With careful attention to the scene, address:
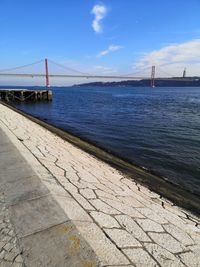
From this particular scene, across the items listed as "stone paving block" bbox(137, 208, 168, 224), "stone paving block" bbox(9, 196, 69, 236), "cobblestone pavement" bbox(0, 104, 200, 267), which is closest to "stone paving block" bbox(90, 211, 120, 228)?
"cobblestone pavement" bbox(0, 104, 200, 267)

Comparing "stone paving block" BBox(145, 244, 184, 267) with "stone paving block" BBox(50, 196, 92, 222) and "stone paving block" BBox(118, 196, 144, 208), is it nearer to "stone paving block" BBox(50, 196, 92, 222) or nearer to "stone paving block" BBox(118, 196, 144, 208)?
"stone paving block" BBox(50, 196, 92, 222)

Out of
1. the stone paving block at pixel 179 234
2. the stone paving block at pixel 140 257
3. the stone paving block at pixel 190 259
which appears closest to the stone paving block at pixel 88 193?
the stone paving block at pixel 179 234

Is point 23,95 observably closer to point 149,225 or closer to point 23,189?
point 23,189

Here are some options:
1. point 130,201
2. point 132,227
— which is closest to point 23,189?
point 132,227

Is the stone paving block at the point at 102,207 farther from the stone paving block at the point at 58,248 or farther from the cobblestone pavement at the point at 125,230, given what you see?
the stone paving block at the point at 58,248

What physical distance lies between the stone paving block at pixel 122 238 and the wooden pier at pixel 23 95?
39.6 meters

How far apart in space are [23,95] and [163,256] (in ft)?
135

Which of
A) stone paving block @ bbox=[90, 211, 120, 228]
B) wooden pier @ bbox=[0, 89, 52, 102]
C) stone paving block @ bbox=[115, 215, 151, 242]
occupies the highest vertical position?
stone paving block @ bbox=[90, 211, 120, 228]

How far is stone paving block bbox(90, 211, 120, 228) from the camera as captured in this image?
101 inches

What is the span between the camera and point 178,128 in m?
15.3

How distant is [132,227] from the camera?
8.89ft

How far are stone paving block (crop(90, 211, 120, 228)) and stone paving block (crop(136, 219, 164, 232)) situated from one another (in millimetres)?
386

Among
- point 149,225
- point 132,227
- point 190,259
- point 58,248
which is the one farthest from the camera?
point 149,225

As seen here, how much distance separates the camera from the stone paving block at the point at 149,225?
280 centimetres
